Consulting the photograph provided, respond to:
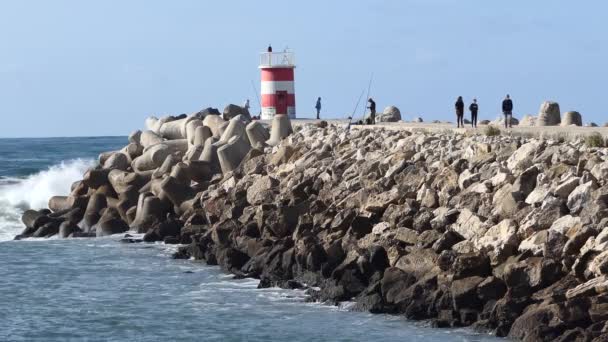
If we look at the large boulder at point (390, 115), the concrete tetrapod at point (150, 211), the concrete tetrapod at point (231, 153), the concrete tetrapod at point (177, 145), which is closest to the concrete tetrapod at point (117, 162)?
the concrete tetrapod at point (177, 145)

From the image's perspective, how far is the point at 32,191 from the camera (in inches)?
1321

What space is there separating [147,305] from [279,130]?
33.4 feet

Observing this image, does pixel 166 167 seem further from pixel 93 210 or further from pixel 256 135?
pixel 256 135

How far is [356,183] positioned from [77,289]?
442 cm

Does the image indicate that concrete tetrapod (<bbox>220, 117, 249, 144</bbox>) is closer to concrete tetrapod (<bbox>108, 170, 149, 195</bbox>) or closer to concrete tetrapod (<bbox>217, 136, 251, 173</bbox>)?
concrete tetrapod (<bbox>217, 136, 251, 173</bbox>)

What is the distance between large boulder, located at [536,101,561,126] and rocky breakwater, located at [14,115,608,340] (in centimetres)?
245

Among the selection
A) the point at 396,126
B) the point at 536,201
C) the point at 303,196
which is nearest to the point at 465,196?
the point at 536,201

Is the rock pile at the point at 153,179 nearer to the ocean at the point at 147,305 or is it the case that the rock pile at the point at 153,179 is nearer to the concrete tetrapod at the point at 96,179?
the concrete tetrapod at the point at 96,179

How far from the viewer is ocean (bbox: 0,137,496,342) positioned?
1570cm

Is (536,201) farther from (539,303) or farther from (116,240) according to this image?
(116,240)

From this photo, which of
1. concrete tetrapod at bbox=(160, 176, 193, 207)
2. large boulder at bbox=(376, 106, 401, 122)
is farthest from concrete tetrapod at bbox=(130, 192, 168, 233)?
large boulder at bbox=(376, 106, 401, 122)

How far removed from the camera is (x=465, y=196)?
17.7 metres

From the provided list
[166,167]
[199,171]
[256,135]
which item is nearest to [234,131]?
[256,135]

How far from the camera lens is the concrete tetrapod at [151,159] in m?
27.7
